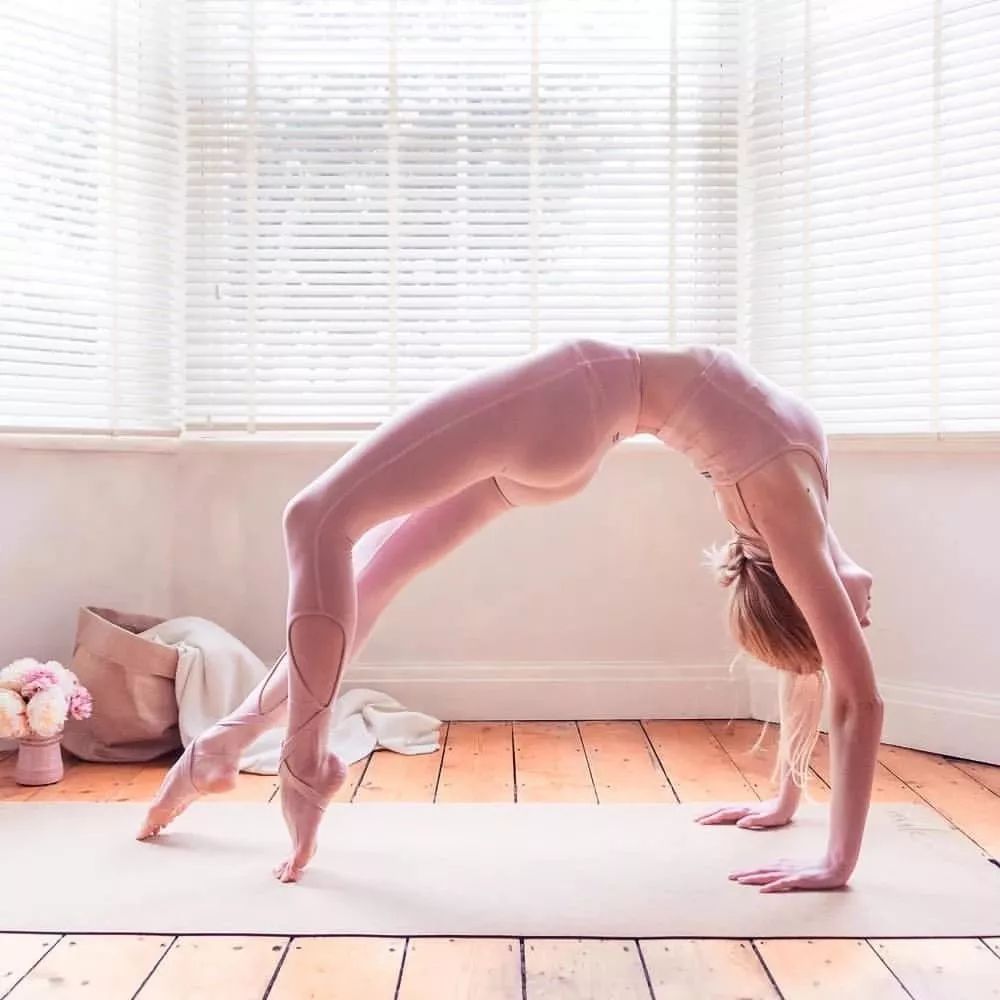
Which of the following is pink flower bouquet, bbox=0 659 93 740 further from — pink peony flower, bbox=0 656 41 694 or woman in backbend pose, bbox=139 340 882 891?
woman in backbend pose, bbox=139 340 882 891

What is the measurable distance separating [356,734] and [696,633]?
1094 millimetres

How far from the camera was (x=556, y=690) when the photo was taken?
327 cm

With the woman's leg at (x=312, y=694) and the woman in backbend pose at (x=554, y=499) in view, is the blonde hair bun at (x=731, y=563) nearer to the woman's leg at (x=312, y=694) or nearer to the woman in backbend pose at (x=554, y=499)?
the woman in backbend pose at (x=554, y=499)

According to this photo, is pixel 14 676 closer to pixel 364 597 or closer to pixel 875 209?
pixel 364 597

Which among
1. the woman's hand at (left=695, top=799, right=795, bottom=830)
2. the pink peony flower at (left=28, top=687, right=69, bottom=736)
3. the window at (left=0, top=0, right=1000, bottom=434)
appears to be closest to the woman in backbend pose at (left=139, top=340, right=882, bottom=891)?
the woman's hand at (left=695, top=799, right=795, bottom=830)

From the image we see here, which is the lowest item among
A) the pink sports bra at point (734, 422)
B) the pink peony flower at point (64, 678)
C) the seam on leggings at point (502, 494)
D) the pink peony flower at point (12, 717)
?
the pink peony flower at point (12, 717)

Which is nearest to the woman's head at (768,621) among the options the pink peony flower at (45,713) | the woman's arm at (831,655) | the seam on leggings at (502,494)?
the woman's arm at (831,655)

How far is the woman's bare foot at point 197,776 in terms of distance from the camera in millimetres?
2010

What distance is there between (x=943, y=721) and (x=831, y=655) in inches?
50.9

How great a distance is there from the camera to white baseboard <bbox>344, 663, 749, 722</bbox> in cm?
325

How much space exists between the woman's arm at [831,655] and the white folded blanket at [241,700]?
1.29 metres

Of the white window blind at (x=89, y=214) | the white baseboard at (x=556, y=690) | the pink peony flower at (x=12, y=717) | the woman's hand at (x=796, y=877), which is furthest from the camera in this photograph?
the white baseboard at (x=556, y=690)

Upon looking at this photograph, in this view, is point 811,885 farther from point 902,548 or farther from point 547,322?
point 547,322

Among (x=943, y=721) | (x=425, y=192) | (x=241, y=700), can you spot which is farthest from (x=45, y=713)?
(x=943, y=721)
